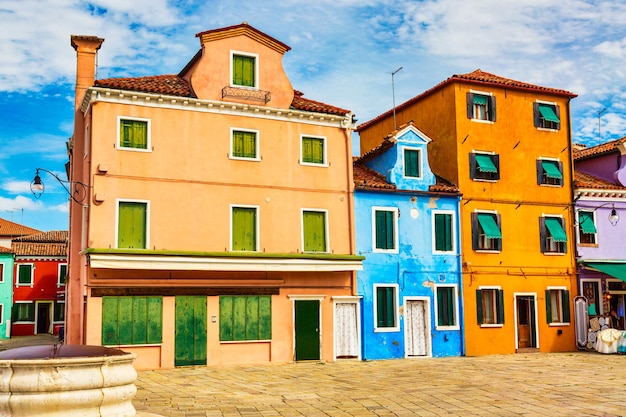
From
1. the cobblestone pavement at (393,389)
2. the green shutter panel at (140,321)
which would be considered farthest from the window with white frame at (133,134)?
the cobblestone pavement at (393,389)

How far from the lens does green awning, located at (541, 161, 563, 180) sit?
1109 inches

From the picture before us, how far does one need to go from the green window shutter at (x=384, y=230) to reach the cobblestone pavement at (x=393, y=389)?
13.9ft

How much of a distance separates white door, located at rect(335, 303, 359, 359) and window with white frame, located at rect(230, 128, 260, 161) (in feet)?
19.8

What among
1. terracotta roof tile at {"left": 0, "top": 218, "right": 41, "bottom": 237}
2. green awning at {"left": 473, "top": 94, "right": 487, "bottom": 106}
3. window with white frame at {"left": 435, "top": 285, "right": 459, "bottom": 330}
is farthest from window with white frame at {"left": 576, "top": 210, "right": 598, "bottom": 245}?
terracotta roof tile at {"left": 0, "top": 218, "right": 41, "bottom": 237}

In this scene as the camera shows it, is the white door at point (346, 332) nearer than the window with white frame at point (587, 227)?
Yes

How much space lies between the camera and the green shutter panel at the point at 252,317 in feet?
73.6

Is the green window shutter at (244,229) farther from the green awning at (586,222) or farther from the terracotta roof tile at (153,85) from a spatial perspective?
the green awning at (586,222)

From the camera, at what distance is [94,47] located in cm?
2339

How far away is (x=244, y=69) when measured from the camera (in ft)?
77.7

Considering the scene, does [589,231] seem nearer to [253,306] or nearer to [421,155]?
[421,155]

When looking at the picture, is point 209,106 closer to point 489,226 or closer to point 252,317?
point 252,317

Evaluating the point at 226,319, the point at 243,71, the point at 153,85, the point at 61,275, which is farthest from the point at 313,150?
the point at 61,275

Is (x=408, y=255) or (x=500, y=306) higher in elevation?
(x=408, y=255)

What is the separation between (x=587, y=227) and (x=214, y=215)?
51.7 ft
